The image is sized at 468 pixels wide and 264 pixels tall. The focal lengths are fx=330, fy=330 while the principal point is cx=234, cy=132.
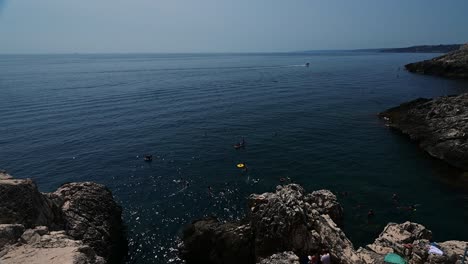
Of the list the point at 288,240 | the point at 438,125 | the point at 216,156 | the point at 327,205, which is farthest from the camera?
the point at 438,125

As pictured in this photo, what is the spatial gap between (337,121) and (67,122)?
55464mm

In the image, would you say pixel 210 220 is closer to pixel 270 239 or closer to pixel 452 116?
pixel 270 239

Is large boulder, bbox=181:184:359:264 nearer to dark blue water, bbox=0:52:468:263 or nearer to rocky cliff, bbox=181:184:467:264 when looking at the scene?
rocky cliff, bbox=181:184:467:264

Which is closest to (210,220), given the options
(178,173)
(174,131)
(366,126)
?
(178,173)

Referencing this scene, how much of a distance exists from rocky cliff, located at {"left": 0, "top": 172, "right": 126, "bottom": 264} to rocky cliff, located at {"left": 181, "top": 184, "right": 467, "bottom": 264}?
23.2 feet

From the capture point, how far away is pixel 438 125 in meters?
52.4

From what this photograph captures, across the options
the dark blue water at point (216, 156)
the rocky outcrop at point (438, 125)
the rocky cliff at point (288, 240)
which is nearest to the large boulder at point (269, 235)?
the rocky cliff at point (288, 240)

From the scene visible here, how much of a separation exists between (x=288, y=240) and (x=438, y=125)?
135ft

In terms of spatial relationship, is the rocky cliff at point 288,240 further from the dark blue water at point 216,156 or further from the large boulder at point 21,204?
the large boulder at point 21,204

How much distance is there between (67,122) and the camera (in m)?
68.1

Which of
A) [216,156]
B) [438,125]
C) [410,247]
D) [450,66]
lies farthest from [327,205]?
[450,66]

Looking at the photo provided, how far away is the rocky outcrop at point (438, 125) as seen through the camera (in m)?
45.1

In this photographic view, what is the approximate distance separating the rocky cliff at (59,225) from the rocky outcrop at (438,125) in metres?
43.1

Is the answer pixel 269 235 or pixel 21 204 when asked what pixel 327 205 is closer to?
pixel 269 235
